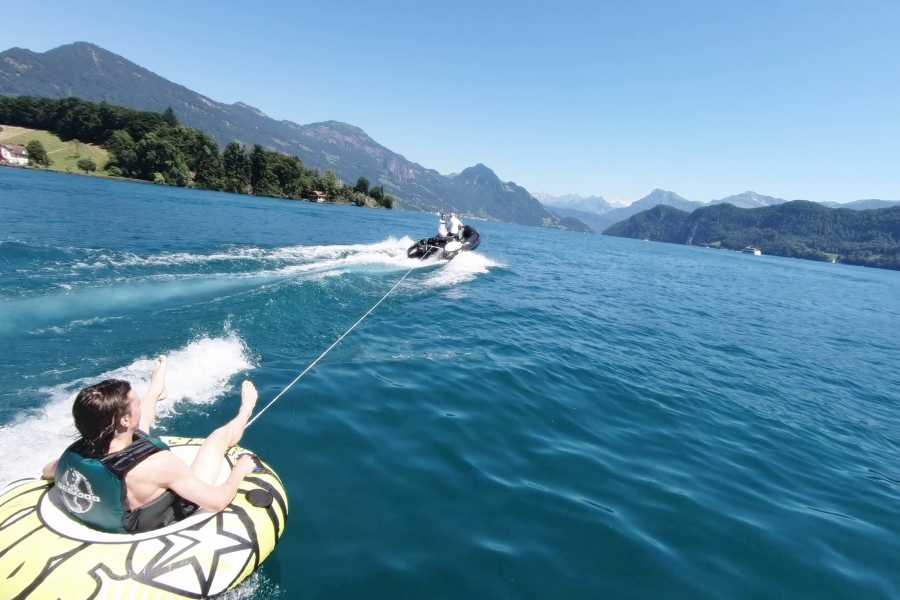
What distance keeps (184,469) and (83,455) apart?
2.35 feet

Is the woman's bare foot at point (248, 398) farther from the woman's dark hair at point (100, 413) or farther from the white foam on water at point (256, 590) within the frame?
the white foam on water at point (256, 590)

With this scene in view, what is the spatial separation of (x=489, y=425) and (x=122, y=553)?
5.56m

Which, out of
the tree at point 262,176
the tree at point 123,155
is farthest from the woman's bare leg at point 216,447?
the tree at point 262,176

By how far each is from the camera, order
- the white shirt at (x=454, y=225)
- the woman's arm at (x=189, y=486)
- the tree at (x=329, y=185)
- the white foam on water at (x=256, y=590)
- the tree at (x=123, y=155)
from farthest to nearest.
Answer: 1. the tree at (x=329, y=185)
2. the tree at (x=123, y=155)
3. the white shirt at (x=454, y=225)
4. the white foam on water at (x=256, y=590)
5. the woman's arm at (x=189, y=486)

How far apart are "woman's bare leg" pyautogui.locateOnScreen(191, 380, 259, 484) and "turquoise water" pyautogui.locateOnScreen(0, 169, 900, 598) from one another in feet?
3.67

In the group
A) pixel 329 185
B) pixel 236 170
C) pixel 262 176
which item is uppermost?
pixel 329 185

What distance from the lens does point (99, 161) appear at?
88625mm

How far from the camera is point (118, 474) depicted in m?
3.37

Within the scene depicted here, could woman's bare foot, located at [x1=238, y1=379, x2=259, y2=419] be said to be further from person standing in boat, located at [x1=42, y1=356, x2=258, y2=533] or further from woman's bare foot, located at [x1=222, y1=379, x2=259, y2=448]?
person standing in boat, located at [x1=42, y1=356, x2=258, y2=533]

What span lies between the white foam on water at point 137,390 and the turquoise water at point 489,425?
37 millimetres

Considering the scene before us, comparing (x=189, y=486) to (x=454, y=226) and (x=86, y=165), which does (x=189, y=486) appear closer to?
(x=454, y=226)

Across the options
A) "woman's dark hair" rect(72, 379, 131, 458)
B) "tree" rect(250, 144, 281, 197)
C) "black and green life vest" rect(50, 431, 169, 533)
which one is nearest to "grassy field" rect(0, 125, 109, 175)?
"tree" rect(250, 144, 281, 197)

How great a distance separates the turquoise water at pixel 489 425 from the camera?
16.4ft

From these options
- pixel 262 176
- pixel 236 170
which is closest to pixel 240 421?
pixel 236 170
